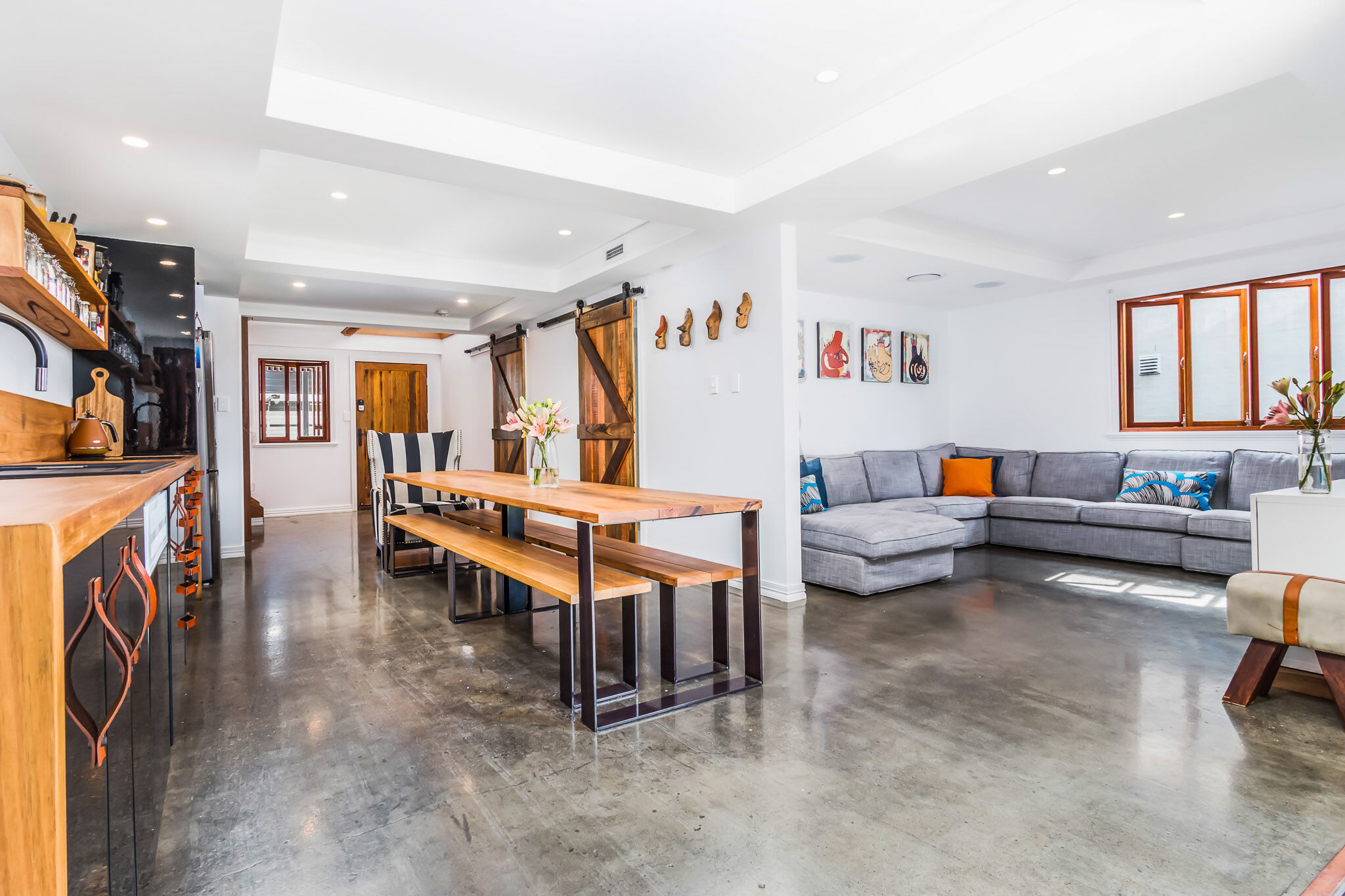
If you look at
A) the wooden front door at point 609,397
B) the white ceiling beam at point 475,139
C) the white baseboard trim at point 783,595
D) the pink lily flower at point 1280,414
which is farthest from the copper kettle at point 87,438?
the pink lily flower at point 1280,414

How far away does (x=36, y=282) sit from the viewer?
236 centimetres

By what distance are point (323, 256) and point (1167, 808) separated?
5.55 m

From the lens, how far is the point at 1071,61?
2.33 meters

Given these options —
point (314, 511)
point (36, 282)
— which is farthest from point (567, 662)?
point (314, 511)

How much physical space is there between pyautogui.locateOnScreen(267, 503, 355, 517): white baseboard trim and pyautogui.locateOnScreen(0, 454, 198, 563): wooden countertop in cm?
806

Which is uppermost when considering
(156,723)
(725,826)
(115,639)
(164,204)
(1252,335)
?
(164,204)

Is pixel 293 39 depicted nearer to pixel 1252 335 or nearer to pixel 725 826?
pixel 725 826

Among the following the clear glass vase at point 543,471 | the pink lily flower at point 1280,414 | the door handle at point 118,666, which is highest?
the pink lily flower at point 1280,414

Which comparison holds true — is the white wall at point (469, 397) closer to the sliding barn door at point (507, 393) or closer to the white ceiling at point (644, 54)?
the sliding barn door at point (507, 393)

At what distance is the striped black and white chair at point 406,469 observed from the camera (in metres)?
5.11

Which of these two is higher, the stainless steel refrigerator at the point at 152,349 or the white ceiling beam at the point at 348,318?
the white ceiling beam at the point at 348,318

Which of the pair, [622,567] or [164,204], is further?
[164,204]

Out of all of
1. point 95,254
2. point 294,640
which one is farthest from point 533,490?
point 95,254

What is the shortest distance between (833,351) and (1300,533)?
3.94m
